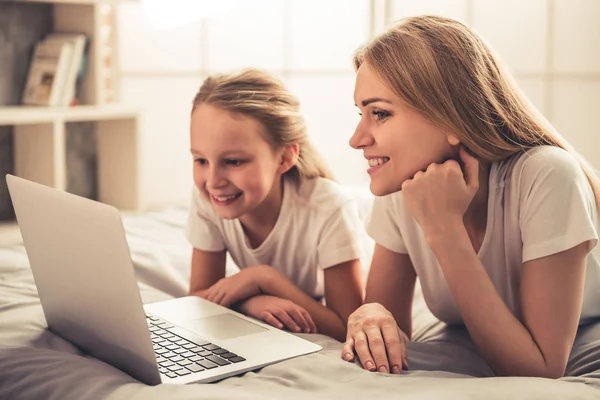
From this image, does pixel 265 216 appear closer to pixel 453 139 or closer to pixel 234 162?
pixel 234 162

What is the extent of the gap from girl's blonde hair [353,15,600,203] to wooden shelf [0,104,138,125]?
154 cm

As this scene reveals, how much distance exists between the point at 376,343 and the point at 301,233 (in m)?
0.56

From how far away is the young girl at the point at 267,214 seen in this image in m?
1.49

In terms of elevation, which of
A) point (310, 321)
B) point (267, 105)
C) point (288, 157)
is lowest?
point (310, 321)

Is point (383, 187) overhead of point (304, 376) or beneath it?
overhead

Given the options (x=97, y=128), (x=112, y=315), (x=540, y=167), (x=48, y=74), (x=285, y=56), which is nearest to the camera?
(x=112, y=315)

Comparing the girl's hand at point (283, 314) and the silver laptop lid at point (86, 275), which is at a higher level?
the silver laptop lid at point (86, 275)

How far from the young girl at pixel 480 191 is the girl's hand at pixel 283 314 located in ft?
0.58

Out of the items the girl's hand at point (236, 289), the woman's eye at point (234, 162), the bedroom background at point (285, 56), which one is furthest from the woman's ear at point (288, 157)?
the bedroom background at point (285, 56)

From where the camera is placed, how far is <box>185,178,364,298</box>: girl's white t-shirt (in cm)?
157

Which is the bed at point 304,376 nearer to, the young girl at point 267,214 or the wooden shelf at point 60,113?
the young girl at point 267,214

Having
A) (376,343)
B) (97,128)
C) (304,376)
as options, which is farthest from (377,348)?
(97,128)

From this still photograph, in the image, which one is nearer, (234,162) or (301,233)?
(234,162)

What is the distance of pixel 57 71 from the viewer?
8.68ft
